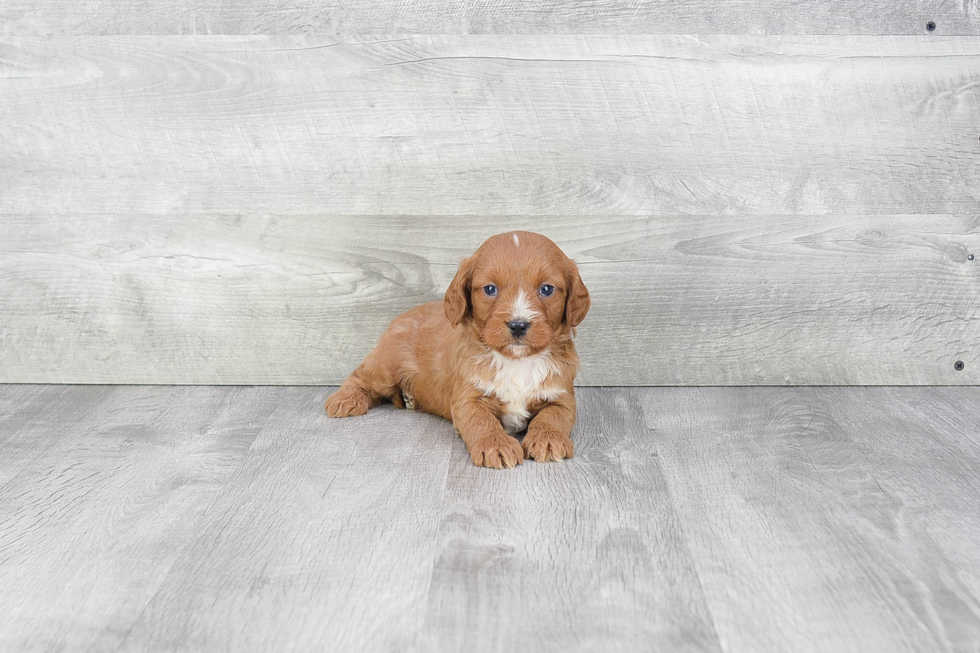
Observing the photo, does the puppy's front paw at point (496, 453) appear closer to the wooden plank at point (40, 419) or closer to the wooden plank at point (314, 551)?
the wooden plank at point (314, 551)

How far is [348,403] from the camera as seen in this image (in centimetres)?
253

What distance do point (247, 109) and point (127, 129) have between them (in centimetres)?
40

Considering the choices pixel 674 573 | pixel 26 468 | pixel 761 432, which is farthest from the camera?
pixel 761 432

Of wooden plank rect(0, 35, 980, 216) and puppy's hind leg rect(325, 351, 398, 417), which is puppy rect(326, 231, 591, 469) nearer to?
puppy's hind leg rect(325, 351, 398, 417)

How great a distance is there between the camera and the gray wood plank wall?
2.66 meters

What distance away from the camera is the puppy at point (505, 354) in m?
2.12

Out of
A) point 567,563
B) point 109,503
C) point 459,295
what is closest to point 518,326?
point 459,295

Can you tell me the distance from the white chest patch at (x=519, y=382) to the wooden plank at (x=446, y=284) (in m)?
0.59

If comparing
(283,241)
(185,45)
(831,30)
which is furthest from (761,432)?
(185,45)

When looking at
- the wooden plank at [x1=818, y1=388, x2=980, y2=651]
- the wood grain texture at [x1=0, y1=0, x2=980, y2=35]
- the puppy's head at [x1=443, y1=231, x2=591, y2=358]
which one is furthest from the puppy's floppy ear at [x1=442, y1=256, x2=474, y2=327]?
the wooden plank at [x1=818, y1=388, x2=980, y2=651]

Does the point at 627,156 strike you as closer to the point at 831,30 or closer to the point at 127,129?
the point at 831,30

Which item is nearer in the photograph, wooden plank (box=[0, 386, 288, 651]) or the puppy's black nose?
wooden plank (box=[0, 386, 288, 651])

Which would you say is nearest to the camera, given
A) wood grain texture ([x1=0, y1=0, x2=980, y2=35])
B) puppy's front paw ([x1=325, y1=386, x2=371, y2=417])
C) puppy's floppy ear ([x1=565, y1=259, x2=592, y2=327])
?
puppy's floppy ear ([x1=565, y1=259, x2=592, y2=327])

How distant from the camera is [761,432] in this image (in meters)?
2.37
